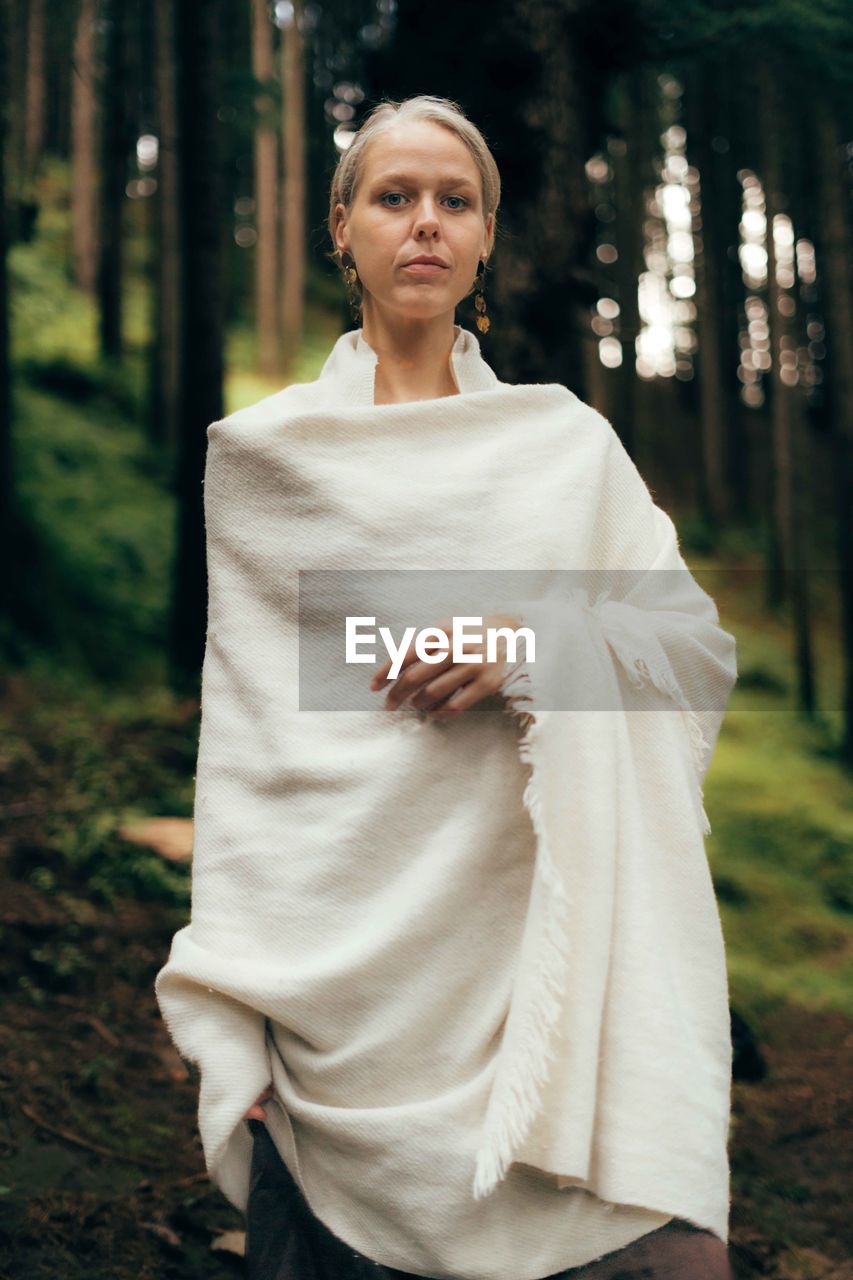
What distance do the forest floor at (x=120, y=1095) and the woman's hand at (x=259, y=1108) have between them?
0.46 m

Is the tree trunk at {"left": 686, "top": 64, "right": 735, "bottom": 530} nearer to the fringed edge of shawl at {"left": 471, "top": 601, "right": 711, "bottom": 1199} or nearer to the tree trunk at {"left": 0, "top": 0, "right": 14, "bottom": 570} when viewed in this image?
the tree trunk at {"left": 0, "top": 0, "right": 14, "bottom": 570}

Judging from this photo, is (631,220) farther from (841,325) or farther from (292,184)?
(292,184)

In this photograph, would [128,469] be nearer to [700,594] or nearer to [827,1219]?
[827,1219]

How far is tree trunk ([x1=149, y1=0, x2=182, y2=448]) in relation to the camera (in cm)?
1253

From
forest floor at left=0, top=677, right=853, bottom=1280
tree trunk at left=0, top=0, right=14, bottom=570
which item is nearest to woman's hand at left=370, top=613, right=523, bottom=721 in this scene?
forest floor at left=0, top=677, right=853, bottom=1280

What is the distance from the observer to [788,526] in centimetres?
1510

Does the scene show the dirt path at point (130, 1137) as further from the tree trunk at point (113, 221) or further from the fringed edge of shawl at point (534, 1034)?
the tree trunk at point (113, 221)

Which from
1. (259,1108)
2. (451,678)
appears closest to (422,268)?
(451,678)

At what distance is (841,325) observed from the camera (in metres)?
11.6

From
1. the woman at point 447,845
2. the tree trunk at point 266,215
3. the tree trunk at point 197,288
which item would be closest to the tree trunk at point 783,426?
the tree trunk at point 197,288

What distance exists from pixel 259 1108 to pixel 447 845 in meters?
0.50

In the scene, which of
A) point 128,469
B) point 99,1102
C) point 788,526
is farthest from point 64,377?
point 99,1102

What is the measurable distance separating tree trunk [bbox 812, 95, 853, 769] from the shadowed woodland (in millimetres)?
40

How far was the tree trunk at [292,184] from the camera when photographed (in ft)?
61.4
